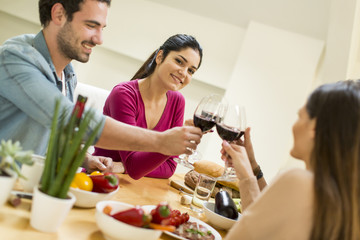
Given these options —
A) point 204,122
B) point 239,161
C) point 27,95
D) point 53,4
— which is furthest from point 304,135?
point 53,4

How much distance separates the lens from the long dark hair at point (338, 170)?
792mm

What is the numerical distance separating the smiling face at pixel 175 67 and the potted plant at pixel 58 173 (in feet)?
4.99

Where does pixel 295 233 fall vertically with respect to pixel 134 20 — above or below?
below

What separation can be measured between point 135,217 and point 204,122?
580 mm

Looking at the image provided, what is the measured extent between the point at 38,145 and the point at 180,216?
711 mm

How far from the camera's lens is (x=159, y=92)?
2438 mm

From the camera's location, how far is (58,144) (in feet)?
2.93

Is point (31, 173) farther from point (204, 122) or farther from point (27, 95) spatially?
point (204, 122)

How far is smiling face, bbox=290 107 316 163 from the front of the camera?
94cm

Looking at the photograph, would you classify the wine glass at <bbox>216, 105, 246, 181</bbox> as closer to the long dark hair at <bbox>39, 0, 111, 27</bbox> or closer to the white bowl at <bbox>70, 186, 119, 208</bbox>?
the white bowl at <bbox>70, 186, 119, 208</bbox>

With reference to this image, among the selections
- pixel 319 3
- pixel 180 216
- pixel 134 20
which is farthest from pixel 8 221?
pixel 134 20

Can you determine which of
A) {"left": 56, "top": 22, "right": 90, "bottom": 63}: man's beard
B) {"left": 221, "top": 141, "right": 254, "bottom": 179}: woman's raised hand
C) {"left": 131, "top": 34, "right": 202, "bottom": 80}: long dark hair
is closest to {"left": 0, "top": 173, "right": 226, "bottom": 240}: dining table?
{"left": 221, "top": 141, "right": 254, "bottom": 179}: woman's raised hand

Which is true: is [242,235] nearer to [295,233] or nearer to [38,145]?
[295,233]

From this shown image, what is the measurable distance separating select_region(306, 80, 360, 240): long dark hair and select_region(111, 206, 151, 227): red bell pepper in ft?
1.38
